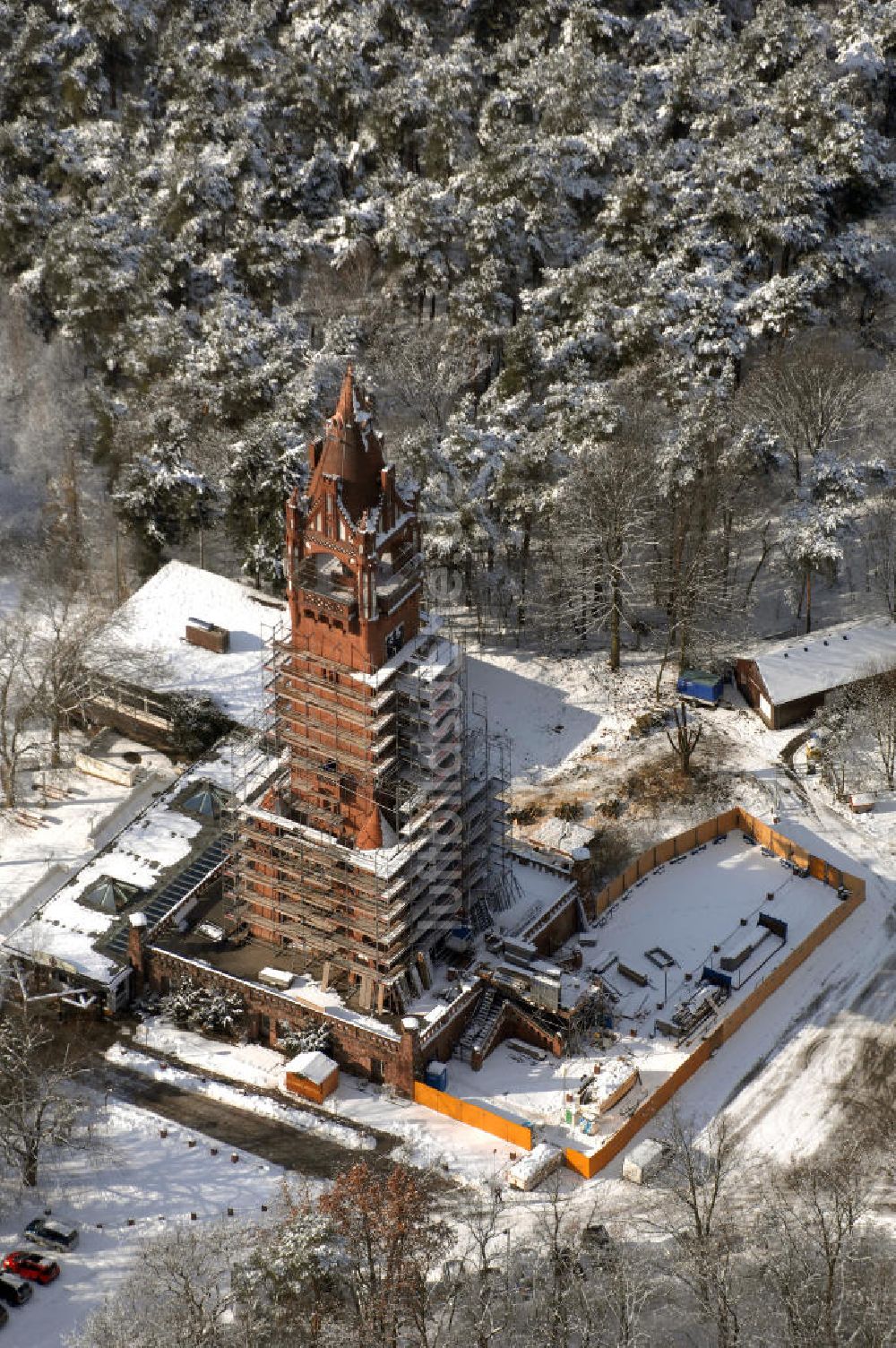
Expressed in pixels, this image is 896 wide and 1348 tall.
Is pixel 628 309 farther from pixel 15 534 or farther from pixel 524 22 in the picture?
pixel 15 534

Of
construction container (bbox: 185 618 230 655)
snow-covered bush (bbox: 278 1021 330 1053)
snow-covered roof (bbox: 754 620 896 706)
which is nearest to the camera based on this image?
snow-covered bush (bbox: 278 1021 330 1053)

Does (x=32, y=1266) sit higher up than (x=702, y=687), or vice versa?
(x=702, y=687)

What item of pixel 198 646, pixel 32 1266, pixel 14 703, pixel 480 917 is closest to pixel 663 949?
pixel 480 917

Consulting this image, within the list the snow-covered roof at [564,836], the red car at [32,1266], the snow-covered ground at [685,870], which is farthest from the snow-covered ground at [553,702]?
the red car at [32,1266]

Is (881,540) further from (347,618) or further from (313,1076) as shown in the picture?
(313,1076)

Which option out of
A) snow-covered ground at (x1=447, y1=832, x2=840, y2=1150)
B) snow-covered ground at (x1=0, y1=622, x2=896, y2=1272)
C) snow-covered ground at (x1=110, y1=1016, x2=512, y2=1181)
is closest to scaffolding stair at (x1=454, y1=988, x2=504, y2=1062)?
snow-covered ground at (x1=447, y1=832, x2=840, y2=1150)

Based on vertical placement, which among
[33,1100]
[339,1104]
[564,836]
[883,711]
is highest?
[883,711]

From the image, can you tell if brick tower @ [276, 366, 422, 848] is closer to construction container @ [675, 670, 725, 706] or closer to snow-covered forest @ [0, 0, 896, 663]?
snow-covered forest @ [0, 0, 896, 663]
